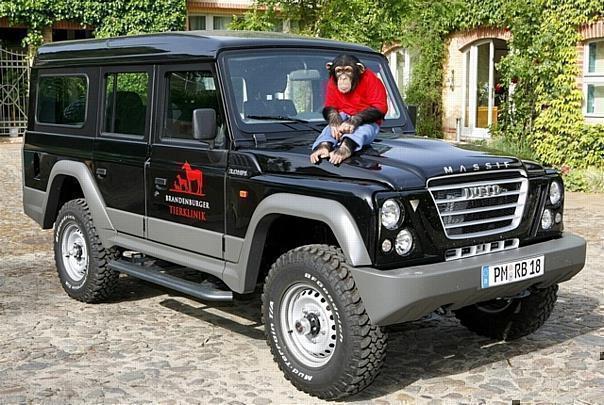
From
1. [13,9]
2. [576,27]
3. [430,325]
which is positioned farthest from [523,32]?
[13,9]

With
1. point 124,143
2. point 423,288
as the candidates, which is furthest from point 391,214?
point 124,143

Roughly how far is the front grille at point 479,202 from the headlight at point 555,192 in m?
0.26

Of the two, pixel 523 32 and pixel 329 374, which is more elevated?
pixel 523 32

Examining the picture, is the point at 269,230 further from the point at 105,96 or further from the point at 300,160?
the point at 105,96

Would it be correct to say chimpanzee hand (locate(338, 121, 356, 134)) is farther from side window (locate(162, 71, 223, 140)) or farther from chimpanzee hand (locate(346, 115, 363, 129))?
side window (locate(162, 71, 223, 140))

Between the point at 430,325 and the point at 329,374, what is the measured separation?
1.88m

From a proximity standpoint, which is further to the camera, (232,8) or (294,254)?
(232,8)

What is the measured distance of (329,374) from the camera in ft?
15.2

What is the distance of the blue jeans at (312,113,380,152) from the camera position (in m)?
5.06

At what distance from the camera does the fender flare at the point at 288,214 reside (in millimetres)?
4465

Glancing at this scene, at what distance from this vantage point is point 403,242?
4.50 m

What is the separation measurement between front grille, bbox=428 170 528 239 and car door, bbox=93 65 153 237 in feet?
7.98

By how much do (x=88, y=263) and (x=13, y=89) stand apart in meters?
17.0

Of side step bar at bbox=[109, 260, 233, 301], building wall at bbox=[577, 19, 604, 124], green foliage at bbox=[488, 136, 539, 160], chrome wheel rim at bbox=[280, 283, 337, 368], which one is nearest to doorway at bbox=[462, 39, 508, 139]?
green foliage at bbox=[488, 136, 539, 160]
